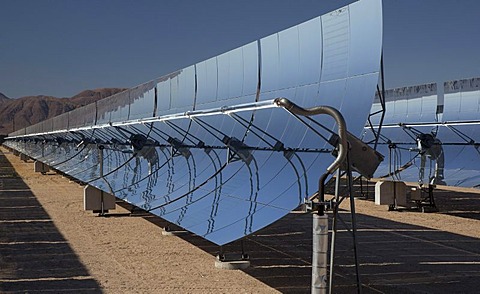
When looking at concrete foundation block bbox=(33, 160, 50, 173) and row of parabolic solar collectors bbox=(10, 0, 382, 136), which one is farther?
concrete foundation block bbox=(33, 160, 50, 173)

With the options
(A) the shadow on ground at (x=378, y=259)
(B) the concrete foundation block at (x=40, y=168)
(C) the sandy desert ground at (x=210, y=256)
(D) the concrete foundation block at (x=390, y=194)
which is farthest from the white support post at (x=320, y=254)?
(B) the concrete foundation block at (x=40, y=168)

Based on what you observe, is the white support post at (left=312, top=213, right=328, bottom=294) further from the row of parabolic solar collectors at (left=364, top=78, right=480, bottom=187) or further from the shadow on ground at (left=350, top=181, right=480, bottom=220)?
the shadow on ground at (left=350, top=181, right=480, bottom=220)

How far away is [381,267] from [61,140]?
91.6ft

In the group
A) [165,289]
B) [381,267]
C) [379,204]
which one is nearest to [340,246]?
[381,267]

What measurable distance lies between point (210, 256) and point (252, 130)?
2.40m

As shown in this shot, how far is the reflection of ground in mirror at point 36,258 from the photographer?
9.69 meters

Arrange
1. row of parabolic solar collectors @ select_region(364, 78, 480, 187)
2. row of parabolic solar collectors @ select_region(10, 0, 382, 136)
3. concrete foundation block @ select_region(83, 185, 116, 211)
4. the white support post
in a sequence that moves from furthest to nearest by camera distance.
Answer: row of parabolic solar collectors @ select_region(364, 78, 480, 187) < concrete foundation block @ select_region(83, 185, 116, 211) < row of parabolic solar collectors @ select_region(10, 0, 382, 136) < the white support post

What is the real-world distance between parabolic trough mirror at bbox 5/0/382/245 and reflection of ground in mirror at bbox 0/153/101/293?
5.70ft

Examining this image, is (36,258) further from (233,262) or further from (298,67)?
(298,67)

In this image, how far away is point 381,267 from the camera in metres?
11.0

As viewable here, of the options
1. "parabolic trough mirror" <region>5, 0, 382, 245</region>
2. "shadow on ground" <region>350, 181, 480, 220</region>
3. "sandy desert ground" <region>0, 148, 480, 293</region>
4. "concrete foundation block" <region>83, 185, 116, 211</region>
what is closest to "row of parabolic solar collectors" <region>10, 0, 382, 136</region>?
"parabolic trough mirror" <region>5, 0, 382, 245</region>

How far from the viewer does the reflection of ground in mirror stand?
31.8 ft

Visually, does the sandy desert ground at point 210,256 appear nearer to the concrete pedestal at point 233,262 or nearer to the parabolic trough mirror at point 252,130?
the concrete pedestal at point 233,262

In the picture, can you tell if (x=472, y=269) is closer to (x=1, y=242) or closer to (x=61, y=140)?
(x=1, y=242)
